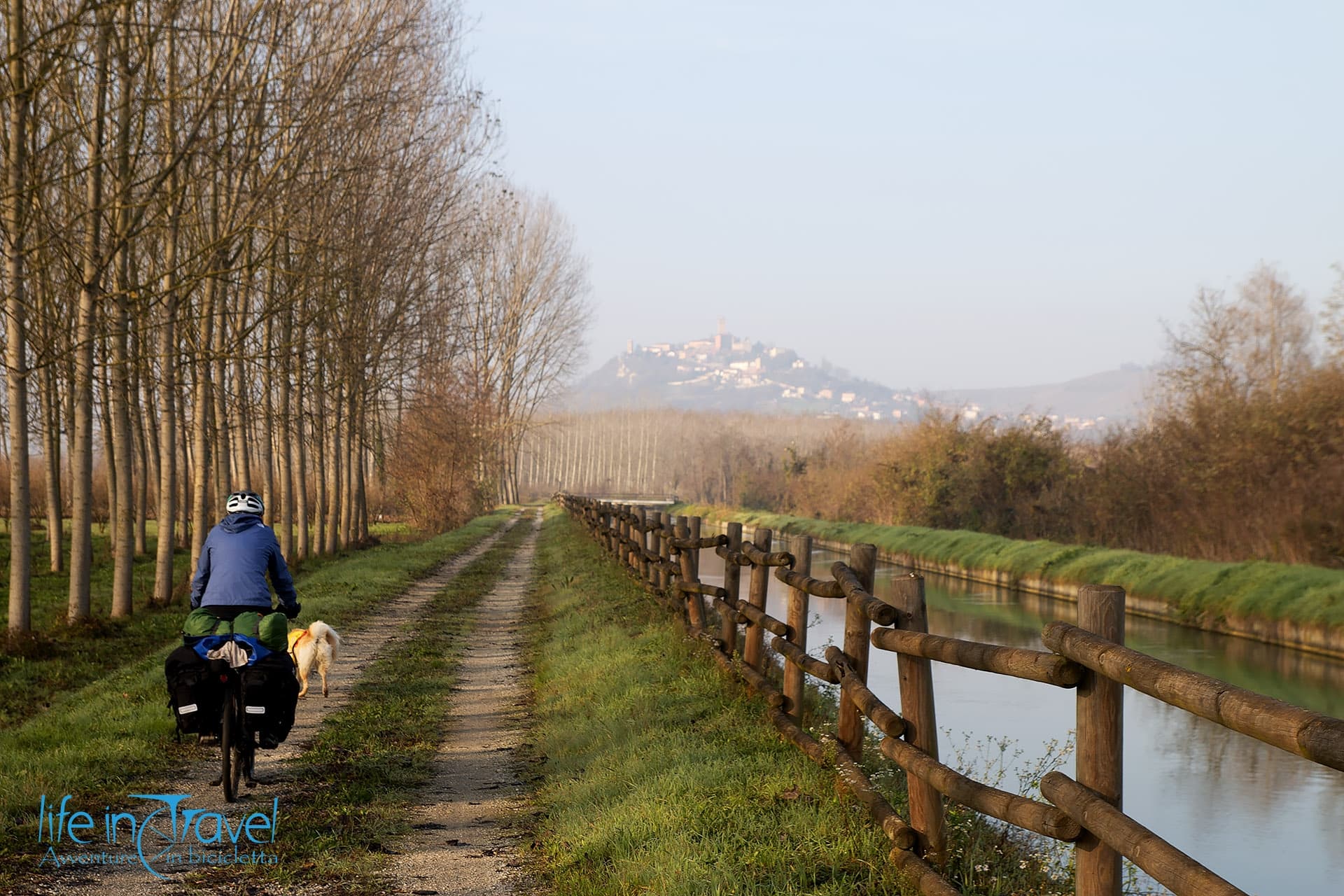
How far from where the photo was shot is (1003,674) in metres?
5.64

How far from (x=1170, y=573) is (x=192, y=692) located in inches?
821

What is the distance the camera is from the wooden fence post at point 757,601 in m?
9.23

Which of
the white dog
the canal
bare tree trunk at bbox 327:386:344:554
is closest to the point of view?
the canal

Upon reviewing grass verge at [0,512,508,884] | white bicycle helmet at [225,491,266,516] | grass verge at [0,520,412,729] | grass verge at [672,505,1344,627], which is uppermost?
white bicycle helmet at [225,491,266,516]

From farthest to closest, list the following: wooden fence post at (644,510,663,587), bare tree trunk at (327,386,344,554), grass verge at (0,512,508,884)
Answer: bare tree trunk at (327,386,344,554), wooden fence post at (644,510,663,587), grass verge at (0,512,508,884)

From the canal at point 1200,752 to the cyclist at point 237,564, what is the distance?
475cm

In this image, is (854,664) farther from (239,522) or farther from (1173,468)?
(1173,468)

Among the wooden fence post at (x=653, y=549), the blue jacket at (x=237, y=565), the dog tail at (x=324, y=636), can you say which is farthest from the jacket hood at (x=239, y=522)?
the wooden fence post at (x=653, y=549)

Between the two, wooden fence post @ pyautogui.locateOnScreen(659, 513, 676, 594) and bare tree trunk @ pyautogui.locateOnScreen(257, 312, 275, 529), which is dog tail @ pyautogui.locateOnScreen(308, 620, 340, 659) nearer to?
wooden fence post @ pyautogui.locateOnScreen(659, 513, 676, 594)

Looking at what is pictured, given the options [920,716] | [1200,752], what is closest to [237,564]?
[920,716]

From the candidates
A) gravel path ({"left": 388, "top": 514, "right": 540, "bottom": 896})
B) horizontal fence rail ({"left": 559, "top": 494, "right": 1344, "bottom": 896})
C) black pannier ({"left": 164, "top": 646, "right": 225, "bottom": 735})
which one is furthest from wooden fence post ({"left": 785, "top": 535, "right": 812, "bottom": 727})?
black pannier ({"left": 164, "top": 646, "right": 225, "bottom": 735})

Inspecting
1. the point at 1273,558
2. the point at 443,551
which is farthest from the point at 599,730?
the point at 443,551

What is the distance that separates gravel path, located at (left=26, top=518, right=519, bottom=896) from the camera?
5.24 metres

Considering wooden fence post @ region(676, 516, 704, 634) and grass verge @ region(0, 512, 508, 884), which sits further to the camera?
wooden fence post @ region(676, 516, 704, 634)
